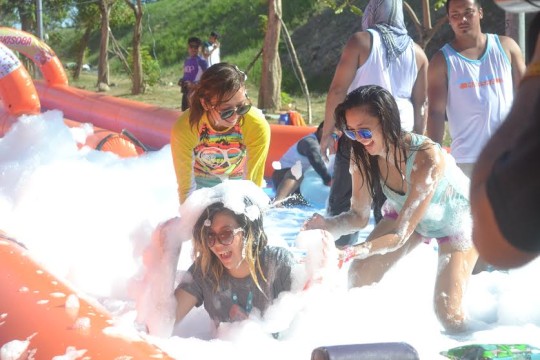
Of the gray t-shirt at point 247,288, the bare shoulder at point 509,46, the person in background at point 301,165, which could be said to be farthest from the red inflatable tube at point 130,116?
the gray t-shirt at point 247,288

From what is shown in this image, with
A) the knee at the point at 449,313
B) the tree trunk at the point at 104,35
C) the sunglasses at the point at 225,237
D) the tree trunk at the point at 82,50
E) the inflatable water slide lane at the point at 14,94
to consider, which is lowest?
the tree trunk at the point at 82,50

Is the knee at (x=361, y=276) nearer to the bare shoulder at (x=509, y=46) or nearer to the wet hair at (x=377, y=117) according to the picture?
the wet hair at (x=377, y=117)

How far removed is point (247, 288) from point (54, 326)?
0.93 meters

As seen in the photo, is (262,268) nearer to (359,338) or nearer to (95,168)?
(359,338)

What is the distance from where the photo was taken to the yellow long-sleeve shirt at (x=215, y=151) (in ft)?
12.1

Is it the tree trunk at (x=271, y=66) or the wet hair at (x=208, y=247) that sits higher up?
the wet hair at (x=208, y=247)

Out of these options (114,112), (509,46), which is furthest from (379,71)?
(114,112)

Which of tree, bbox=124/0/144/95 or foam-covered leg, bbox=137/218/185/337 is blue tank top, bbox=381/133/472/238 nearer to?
foam-covered leg, bbox=137/218/185/337

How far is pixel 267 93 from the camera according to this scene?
12.3 meters

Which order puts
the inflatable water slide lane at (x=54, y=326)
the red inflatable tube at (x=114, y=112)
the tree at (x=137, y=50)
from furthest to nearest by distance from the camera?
the tree at (x=137, y=50), the red inflatable tube at (x=114, y=112), the inflatable water slide lane at (x=54, y=326)

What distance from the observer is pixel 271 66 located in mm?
12188

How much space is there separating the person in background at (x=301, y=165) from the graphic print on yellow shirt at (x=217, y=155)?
246cm

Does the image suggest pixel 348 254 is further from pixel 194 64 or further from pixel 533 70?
pixel 194 64

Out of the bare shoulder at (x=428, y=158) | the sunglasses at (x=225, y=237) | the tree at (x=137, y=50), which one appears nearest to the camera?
the sunglasses at (x=225, y=237)
